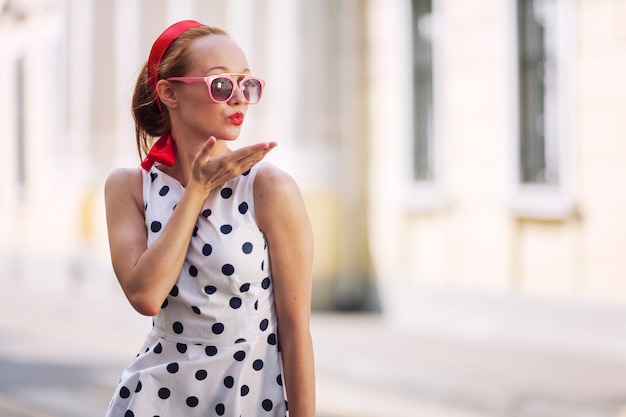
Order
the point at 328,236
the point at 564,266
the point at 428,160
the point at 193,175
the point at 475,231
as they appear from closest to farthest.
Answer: the point at 193,175, the point at 564,266, the point at 475,231, the point at 428,160, the point at 328,236

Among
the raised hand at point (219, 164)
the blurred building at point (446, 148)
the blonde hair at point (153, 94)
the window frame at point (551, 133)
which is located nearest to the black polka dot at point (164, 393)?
the raised hand at point (219, 164)

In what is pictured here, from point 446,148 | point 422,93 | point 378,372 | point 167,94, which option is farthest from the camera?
point 422,93

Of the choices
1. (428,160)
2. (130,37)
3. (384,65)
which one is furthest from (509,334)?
(130,37)

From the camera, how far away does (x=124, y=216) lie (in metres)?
2.59

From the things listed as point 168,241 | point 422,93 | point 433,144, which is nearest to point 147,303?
point 168,241

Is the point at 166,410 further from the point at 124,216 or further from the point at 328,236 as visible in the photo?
the point at 328,236

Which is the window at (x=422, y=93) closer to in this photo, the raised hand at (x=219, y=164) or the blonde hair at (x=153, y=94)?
the blonde hair at (x=153, y=94)

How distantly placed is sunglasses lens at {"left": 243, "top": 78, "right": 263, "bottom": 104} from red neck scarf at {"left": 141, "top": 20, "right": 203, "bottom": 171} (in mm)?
183

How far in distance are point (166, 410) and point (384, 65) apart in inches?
456

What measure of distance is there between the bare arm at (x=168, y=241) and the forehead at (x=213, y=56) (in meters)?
0.22

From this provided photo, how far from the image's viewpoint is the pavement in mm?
8164

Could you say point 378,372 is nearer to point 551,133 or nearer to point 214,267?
point 551,133

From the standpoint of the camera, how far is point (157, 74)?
2.59 m

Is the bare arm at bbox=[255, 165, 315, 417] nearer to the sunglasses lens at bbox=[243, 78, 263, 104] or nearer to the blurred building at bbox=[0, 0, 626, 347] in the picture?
the sunglasses lens at bbox=[243, 78, 263, 104]
